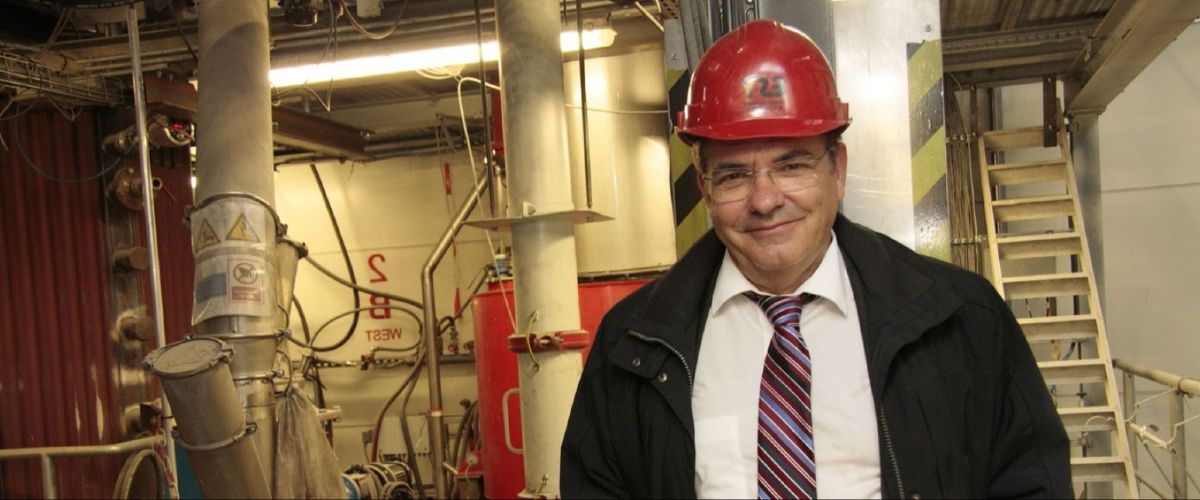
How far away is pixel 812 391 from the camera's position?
1911 mm

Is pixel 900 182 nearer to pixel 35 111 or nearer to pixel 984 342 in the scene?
pixel 984 342

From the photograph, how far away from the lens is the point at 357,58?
6.43 meters

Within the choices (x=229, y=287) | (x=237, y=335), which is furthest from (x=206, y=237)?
(x=237, y=335)

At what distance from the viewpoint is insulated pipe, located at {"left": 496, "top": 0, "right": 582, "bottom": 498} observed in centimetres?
414

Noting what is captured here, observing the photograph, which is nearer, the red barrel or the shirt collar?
the shirt collar

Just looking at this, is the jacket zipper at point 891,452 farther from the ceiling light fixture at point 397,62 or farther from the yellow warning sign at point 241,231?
the ceiling light fixture at point 397,62

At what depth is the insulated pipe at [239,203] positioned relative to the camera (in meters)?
3.76

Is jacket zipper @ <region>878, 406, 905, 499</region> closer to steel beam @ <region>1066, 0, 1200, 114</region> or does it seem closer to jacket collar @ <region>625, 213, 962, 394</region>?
jacket collar @ <region>625, 213, 962, 394</region>

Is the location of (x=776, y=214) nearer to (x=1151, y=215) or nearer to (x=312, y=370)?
(x=1151, y=215)

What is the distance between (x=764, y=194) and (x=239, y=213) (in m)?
2.64

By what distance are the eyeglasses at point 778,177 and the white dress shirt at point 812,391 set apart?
19 centimetres

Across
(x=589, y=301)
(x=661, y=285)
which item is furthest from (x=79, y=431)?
(x=661, y=285)

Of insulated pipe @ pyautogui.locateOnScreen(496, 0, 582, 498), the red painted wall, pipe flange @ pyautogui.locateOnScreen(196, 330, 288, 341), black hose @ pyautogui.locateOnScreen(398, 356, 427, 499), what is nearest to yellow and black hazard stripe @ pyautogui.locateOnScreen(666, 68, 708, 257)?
insulated pipe @ pyautogui.locateOnScreen(496, 0, 582, 498)

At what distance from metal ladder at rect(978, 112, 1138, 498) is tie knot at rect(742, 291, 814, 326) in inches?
212
